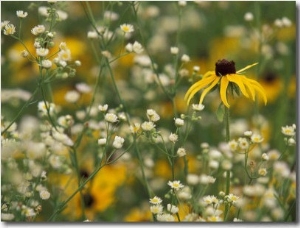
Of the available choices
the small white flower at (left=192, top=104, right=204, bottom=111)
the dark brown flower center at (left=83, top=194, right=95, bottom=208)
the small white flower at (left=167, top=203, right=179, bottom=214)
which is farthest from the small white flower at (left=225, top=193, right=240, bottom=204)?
the dark brown flower center at (left=83, top=194, right=95, bottom=208)

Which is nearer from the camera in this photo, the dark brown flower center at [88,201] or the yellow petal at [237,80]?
the yellow petal at [237,80]

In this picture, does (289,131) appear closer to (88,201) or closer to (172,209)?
(172,209)

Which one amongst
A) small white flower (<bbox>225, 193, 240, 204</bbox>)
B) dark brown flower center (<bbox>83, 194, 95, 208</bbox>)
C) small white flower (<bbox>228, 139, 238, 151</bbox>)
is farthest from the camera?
dark brown flower center (<bbox>83, 194, 95, 208</bbox>)

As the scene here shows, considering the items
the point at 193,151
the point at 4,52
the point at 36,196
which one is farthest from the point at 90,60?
the point at 36,196

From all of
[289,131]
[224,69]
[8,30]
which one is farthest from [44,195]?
[289,131]

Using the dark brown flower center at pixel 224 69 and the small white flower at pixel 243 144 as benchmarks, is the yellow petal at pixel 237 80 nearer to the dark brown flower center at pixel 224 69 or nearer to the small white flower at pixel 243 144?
the dark brown flower center at pixel 224 69

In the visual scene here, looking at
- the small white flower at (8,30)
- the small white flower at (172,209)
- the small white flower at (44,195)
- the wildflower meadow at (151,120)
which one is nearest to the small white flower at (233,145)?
the wildflower meadow at (151,120)

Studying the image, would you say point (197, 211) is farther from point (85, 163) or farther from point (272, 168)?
point (85, 163)

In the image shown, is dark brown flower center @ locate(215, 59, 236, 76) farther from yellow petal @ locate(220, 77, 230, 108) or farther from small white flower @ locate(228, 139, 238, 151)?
small white flower @ locate(228, 139, 238, 151)
